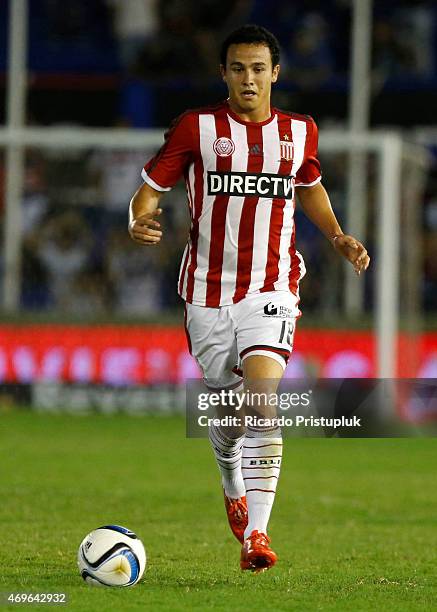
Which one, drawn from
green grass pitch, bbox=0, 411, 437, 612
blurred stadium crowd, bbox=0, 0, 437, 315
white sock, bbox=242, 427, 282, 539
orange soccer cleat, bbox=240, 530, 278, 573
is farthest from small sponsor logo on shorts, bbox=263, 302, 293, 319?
blurred stadium crowd, bbox=0, 0, 437, 315

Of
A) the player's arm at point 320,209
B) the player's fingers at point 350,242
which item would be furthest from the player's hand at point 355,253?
the player's arm at point 320,209

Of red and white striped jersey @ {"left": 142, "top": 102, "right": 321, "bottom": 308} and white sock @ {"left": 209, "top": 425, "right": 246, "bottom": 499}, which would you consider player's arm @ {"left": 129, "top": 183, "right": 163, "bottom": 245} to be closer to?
red and white striped jersey @ {"left": 142, "top": 102, "right": 321, "bottom": 308}

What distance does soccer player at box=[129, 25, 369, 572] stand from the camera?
684 cm

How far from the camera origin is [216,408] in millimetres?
7246

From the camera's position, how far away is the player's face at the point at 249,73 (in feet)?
22.3

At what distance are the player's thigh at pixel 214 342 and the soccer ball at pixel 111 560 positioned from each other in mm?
1073

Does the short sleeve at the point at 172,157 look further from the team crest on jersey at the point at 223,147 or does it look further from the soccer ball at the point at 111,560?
the soccer ball at the point at 111,560

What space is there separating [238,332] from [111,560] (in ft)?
4.14

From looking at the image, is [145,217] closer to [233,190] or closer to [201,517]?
[233,190]

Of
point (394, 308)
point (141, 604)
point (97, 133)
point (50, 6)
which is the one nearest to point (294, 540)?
point (141, 604)

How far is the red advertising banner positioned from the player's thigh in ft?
29.6

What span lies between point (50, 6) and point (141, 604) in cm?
1766

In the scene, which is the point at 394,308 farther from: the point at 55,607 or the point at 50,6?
the point at 55,607

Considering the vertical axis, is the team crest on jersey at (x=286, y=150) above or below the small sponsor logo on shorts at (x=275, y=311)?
above
